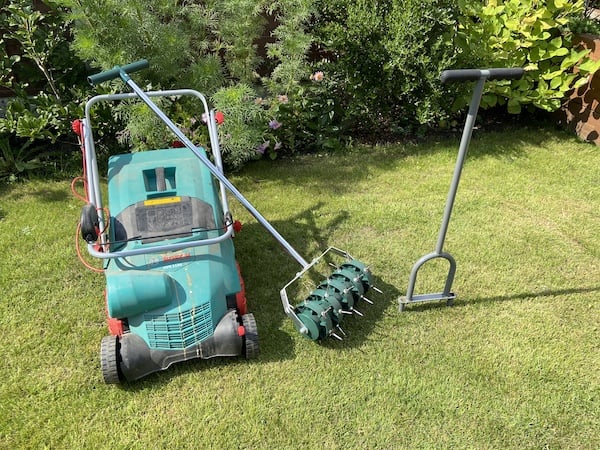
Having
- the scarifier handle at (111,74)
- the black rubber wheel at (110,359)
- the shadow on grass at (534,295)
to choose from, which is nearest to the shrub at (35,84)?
the scarifier handle at (111,74)

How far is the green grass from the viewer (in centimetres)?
242

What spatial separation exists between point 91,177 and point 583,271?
320cm

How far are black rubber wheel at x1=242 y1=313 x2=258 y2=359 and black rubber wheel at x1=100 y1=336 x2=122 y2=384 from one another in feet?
2.08

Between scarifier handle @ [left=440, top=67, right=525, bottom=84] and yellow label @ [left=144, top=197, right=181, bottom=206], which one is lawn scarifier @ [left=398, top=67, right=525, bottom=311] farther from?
yellow label @ [left=144, top=197, right=181, bottom=206]

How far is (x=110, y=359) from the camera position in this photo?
8.07 feet

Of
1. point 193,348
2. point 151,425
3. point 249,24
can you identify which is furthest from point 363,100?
point 151,425

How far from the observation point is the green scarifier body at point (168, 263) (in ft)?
8.26

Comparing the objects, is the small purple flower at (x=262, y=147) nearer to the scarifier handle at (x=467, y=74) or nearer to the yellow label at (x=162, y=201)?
the yellow label at (x=162, y=201)

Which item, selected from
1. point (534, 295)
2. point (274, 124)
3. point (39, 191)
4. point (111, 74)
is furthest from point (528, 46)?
point (39, 191)

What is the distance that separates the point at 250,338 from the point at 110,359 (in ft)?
2.27

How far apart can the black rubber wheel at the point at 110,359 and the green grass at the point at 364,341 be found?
5.8 inches

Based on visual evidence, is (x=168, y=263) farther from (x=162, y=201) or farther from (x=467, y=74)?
(x=467, y=74)

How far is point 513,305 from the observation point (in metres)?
3.12

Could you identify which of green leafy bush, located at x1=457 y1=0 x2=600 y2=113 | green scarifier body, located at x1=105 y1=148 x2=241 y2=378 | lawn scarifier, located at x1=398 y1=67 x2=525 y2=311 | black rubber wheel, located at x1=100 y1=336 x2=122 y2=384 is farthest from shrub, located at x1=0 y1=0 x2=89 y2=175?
green leafy bush, located at x1=457 y1=0 x2=600 y2=113
